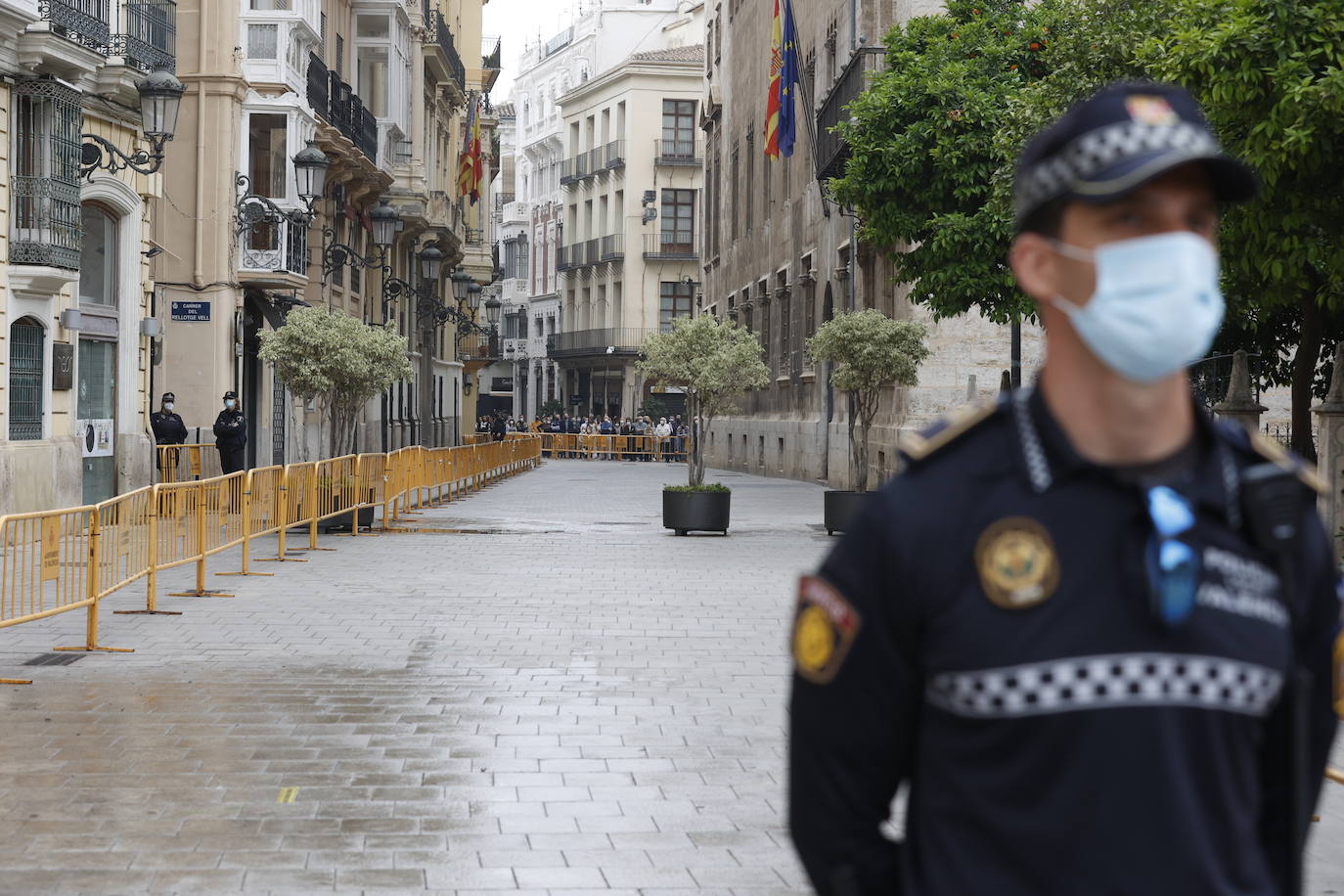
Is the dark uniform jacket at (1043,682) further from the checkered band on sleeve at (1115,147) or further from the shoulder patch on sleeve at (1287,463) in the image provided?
the checkered band on sleeve at (1115,147)

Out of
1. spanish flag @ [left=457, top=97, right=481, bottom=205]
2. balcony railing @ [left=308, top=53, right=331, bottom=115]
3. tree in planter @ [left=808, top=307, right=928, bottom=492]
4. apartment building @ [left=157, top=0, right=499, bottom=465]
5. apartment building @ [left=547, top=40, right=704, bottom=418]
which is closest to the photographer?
tree in planter @ [left=808, top=307, right=928, bottom=492]

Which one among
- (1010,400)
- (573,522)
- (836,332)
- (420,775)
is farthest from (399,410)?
(1010,400)

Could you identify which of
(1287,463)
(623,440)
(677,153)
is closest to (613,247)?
(677,153)

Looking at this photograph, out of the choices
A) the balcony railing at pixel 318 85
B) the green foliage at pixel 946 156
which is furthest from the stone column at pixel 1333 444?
the balcony railing at pixel 318 85

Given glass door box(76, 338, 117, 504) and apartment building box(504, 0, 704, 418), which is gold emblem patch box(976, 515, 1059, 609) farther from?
apartment building box(504, 0, 704, 418)

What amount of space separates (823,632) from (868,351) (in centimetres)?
2067

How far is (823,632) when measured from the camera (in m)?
2.15

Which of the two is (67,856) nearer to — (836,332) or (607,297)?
(836,332)

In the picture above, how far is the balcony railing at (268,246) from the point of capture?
2986 cm

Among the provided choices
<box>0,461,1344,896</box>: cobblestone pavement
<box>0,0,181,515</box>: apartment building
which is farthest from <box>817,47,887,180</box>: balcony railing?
<box>0,461,1344,896</box>: cobblestone pavement

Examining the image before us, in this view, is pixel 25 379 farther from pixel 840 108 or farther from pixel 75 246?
pixel 840 108

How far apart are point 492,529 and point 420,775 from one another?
15.9 m

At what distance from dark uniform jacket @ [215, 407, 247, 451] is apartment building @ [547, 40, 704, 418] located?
54.4 metres

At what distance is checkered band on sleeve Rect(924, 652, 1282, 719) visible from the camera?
6.62 ft
